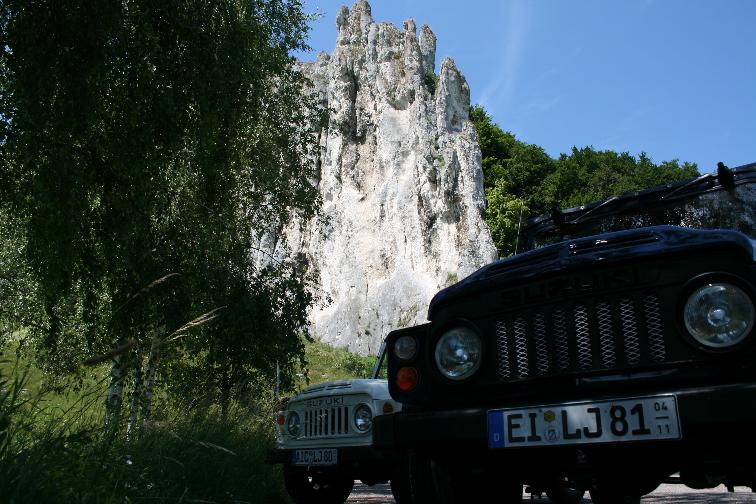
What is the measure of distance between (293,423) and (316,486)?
2.38 feet

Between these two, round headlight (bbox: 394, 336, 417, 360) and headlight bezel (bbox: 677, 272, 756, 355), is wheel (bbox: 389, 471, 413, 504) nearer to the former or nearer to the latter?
round headlight (bbox: 394, 336, 417, 360)

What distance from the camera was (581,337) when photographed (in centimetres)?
291

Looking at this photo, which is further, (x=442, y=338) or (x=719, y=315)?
(x=442, y=338)

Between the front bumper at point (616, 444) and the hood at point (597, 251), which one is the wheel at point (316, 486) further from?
the hood at point (597, 251)

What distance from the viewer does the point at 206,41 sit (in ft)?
22.8

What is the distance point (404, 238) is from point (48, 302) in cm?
4163

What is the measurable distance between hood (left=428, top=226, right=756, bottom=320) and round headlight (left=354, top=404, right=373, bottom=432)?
275cm

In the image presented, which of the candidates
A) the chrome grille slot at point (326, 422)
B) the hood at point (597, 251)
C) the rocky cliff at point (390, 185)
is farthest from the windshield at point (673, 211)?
the rocky cliff at point (390, 185)

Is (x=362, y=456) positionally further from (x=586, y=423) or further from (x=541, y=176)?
(x=541, y=176)

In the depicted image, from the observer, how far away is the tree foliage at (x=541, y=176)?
49000mm

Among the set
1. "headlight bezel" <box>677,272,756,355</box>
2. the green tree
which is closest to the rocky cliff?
the green tree

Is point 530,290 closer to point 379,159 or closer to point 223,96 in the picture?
point 223,96

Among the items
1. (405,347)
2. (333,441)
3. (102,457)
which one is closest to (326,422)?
(333,441)

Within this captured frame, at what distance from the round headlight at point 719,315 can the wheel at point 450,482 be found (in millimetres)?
1258
